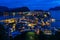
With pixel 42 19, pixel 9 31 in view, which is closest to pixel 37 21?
pixel 42 19

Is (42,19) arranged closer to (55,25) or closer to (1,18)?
(55,25)

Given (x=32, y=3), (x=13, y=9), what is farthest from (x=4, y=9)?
(x=32, y=3)

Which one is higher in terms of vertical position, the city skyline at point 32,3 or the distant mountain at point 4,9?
the city skyline at point 32,3

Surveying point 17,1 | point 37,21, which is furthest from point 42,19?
point 17,1

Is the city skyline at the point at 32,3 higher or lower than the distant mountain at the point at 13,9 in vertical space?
higher

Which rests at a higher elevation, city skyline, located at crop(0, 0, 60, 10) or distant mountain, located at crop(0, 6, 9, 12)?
city skyline, located at crop(0, 0, 60, 10)

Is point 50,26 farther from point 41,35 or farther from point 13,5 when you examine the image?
point 13,5

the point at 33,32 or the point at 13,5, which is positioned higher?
the point at 13,5

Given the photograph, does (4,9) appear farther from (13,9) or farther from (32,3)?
(32,3)

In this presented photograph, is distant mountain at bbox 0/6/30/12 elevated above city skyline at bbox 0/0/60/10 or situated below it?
below
